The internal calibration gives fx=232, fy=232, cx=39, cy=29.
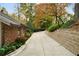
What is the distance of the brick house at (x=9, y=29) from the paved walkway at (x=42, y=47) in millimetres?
210

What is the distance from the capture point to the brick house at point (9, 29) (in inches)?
146

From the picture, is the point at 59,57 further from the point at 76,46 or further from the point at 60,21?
the point at 60,21

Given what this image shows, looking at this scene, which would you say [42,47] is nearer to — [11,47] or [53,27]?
[53,27]

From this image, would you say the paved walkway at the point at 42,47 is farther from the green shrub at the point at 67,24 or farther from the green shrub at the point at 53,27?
the green shrub at the point at 67,24

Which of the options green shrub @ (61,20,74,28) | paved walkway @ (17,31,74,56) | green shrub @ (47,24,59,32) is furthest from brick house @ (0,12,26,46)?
green shrub @ (61,20,74,28)

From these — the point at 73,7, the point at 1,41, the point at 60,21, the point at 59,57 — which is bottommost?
the point at 59,57

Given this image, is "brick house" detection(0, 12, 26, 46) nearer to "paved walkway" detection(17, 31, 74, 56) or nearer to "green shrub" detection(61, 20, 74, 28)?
"paved walkway" detection(17, 31, 74, 56)

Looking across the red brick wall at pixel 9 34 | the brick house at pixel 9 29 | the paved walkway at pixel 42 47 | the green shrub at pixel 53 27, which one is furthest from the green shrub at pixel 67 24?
the red brick wall at pixel 9 34

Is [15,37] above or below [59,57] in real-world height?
above

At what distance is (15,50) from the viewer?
3689 millimetres

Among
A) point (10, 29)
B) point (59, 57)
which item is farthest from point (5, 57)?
point (59, 57)

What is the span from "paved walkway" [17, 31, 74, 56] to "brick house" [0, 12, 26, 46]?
0.21 m

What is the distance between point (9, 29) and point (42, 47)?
615mm

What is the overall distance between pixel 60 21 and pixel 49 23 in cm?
18
